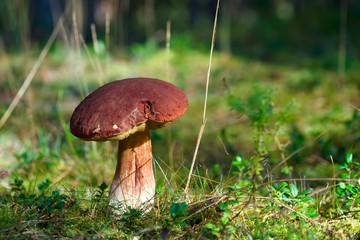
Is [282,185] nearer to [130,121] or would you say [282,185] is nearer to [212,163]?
[130,121]

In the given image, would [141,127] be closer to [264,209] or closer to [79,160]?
[264,209]

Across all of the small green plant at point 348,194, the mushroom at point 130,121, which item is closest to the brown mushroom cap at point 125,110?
the mushroom at point 130,121

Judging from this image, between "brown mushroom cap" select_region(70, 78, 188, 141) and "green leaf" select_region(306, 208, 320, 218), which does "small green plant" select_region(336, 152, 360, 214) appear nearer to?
"green leaf" select_region(306, 208, 320, 218)

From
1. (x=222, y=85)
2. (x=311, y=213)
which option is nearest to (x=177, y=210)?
(x=311, y=213)

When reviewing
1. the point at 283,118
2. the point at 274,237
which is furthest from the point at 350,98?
the point at 274,237

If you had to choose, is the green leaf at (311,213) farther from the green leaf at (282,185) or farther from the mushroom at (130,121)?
the mushroom at (130,121)

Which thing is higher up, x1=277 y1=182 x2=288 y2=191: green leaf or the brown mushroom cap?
the brown mushroom cap

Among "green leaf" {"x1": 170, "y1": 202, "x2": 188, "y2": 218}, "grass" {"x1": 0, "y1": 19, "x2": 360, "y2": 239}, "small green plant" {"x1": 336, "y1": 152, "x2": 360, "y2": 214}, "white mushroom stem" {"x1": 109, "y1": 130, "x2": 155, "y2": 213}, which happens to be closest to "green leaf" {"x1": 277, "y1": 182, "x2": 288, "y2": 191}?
"grass" {"x1": 0, "y1": 19, "x2": 360, "y2": 239}
